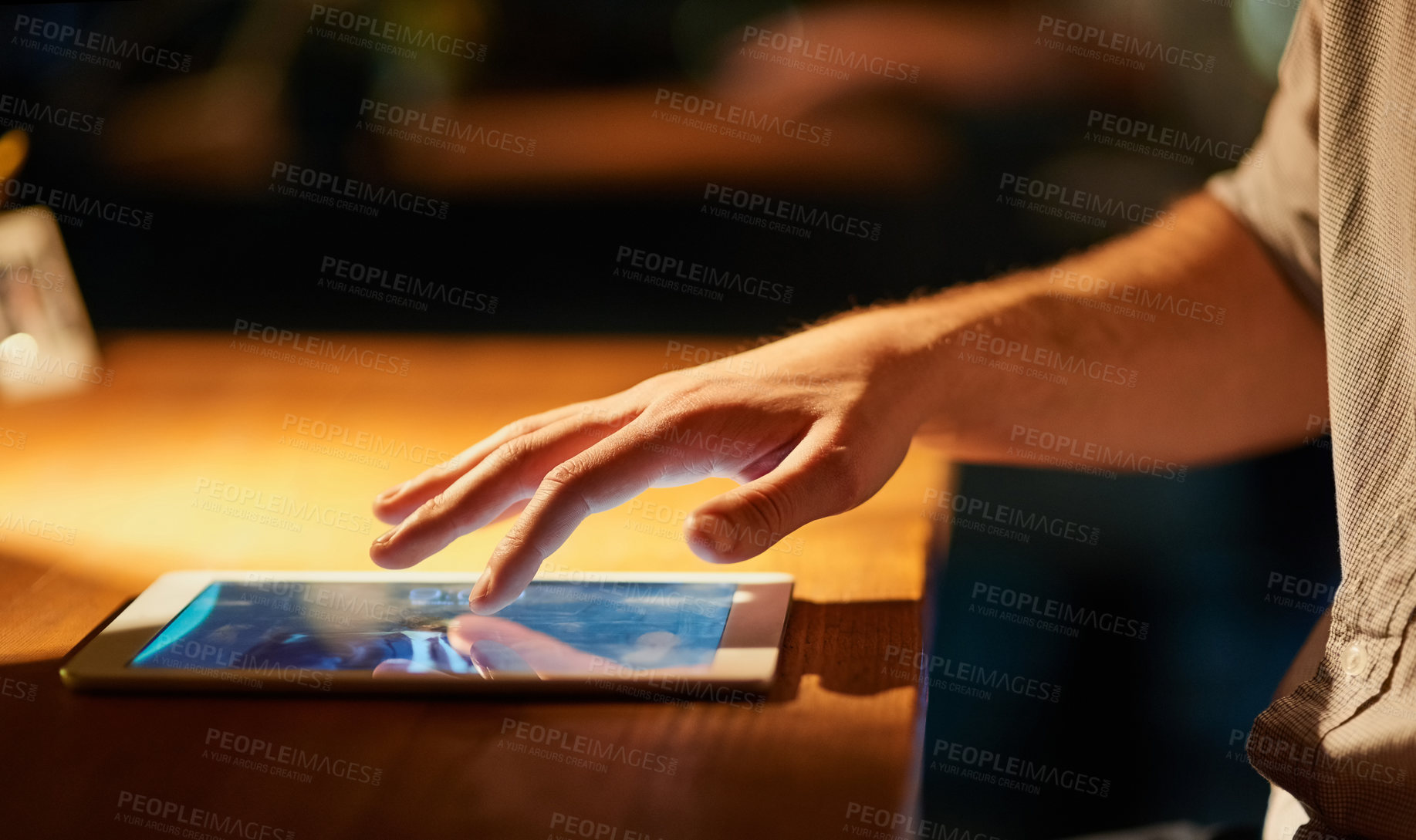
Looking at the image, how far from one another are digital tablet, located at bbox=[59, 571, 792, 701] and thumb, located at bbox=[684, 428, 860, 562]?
5cm

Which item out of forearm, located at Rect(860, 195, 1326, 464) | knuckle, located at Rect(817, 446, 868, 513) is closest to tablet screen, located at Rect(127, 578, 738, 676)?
knuckle, located at Rect(817, 446, 868, 513)

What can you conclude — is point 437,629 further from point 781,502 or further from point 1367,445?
point 1367,445

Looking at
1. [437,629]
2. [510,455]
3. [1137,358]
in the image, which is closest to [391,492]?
[510,455]

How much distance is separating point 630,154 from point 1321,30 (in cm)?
171

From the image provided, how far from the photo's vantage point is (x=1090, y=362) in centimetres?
96

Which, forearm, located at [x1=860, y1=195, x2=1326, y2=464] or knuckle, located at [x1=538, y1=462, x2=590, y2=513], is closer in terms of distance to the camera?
knuckle, located at [x1=538, y1=462, x2=590, y2=513]

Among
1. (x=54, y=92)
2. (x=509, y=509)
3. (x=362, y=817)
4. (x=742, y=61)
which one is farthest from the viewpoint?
(x=742, y=61)

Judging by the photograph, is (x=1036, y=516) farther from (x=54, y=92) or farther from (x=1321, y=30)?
(x=54, y=92)

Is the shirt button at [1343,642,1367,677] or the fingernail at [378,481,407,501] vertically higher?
the shirt button at [1343,642,1367,677]

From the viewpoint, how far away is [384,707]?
638 millimetres

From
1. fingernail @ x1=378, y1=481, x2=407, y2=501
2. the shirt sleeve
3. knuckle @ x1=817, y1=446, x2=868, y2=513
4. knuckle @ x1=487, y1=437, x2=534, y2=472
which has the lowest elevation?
fingernail @ x1=378, y1=481, x2=407, y2=501

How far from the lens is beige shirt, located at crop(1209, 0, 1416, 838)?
55 cm

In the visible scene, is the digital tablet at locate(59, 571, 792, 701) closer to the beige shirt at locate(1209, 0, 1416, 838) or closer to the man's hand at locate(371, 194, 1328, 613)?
the man's hand at locate(371, 194, 1328, 613)

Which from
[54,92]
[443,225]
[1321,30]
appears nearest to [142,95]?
[54,92]
